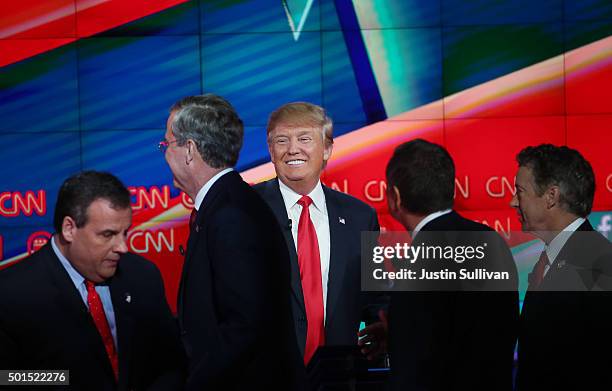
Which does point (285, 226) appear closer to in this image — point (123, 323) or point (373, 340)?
point (373, 340)

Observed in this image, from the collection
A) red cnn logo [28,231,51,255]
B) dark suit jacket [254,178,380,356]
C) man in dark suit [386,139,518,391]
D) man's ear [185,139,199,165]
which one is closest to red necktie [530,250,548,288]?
man in dark suit [386,139,518,391]

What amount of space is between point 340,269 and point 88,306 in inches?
55.6

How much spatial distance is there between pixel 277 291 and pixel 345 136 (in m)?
3.94

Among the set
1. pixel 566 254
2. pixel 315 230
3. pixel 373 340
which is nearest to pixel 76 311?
pixel 373 340

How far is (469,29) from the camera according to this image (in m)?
6.50

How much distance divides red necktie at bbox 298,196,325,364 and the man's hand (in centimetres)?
38

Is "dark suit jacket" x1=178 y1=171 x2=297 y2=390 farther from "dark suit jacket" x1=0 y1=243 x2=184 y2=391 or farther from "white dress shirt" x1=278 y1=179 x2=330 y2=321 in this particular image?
Result: "white dress shirt" x1=278 y1=179 x2=330 y2=321

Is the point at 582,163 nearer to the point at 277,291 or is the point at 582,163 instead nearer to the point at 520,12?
the point at 277,291

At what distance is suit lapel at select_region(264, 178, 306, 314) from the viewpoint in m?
3.56

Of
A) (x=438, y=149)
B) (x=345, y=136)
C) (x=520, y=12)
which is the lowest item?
(x=438, y=149)

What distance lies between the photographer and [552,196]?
3.03 meters

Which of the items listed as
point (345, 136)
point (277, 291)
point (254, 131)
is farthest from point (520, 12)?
point (277, 291)

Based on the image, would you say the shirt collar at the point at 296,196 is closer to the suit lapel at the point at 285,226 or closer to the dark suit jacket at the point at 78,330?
the suit lapel at the point at 285,226

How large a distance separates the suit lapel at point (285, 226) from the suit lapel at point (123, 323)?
1.10 m
